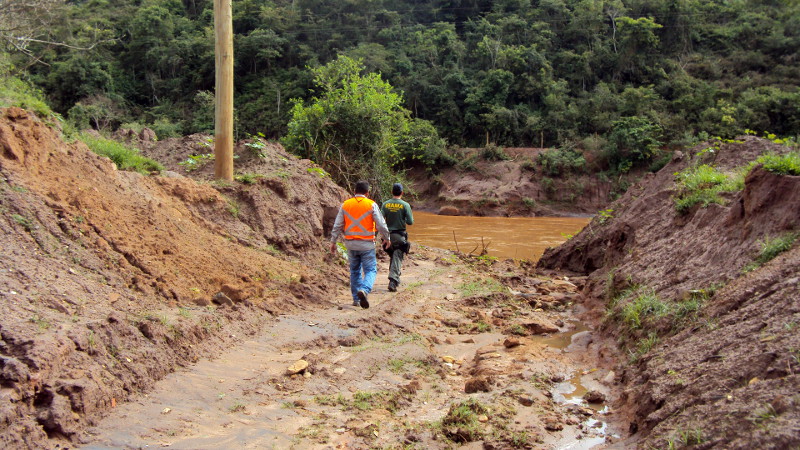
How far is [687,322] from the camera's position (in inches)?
233

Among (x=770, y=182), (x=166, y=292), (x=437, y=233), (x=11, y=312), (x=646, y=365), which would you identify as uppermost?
(x=770, y=182)

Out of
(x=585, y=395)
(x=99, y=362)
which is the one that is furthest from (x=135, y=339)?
(x=585, y=395)

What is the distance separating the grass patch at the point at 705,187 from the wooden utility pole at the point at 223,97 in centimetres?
701

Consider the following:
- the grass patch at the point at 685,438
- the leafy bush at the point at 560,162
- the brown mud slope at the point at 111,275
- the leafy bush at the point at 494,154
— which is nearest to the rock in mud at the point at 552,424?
the grass patch at the point at 685,438

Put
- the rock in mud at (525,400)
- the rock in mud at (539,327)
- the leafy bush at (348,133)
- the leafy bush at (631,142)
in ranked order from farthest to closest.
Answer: the leafy bush at (631,142)
the leafy bush at (348,133)
the rock in mud at (539,327)
the rock in mud at (525,400)

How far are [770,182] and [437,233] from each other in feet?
49.6

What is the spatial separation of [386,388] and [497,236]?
15557 millimetres

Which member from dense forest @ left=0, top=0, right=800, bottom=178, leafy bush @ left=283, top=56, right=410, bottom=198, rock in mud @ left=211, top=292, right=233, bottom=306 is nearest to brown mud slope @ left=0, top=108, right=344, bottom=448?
rock in mud @ left=211, top=292, right=233, bottom=306

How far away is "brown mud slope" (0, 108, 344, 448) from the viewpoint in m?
4.07

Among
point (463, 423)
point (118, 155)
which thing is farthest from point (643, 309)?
point (118, 155)

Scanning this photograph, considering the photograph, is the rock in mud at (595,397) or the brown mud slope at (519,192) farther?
the brown mud slope at (519,192)

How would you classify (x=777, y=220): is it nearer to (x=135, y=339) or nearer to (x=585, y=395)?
(x=585, y=395)

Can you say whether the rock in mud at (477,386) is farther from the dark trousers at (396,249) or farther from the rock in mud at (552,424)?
the dark trousers at (396,249)

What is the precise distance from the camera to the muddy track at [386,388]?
171 inches
